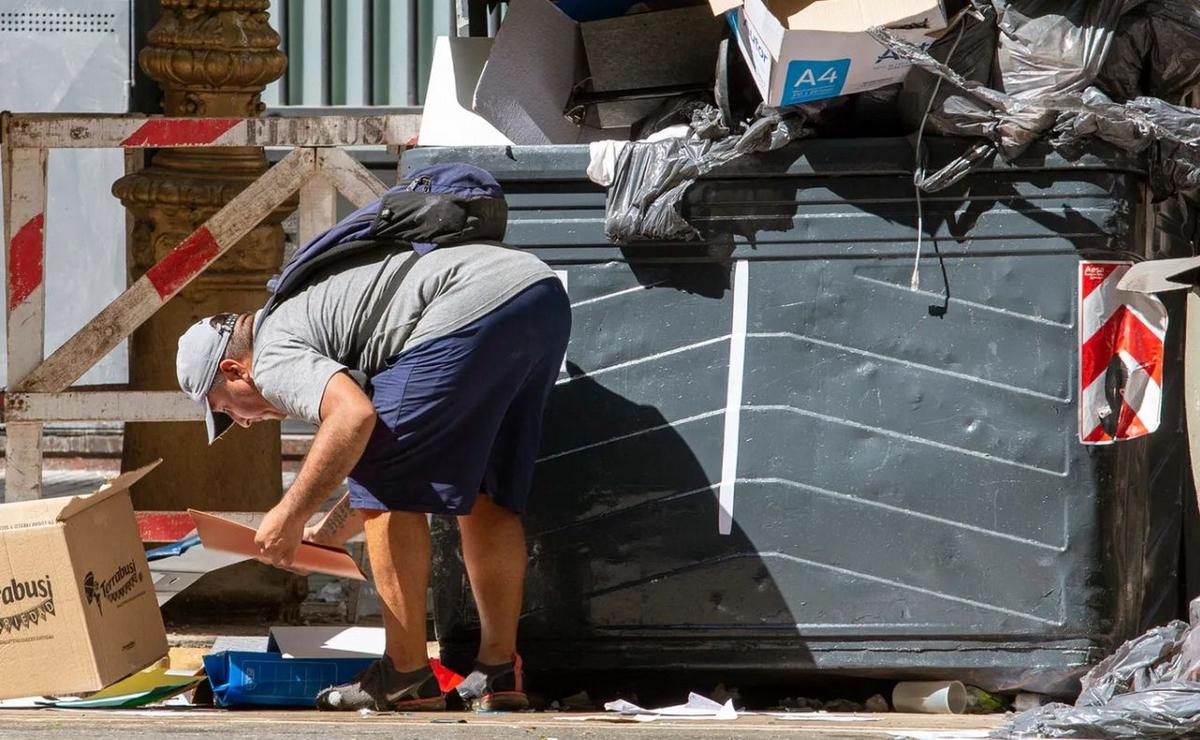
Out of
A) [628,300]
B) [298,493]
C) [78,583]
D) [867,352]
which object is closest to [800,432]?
[867,352]

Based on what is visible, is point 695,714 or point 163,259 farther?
point 163,259

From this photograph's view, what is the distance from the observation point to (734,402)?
374 cm

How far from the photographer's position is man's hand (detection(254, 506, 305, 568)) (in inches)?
138

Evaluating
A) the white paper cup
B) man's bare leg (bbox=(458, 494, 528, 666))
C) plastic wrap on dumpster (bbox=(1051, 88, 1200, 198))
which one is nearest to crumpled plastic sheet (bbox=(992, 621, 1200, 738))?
the white paper cup

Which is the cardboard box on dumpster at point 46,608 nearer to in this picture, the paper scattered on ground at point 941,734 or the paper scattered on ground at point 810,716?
the paper scattered on ground at point 810,716

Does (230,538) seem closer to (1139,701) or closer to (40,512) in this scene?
(40,512)

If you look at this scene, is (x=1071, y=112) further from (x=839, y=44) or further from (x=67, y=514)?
(x=67, y=514)

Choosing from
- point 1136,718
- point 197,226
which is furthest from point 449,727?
point 197,226

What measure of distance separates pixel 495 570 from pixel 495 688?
254 millimetres

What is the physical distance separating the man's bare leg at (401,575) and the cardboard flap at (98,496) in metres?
0.55

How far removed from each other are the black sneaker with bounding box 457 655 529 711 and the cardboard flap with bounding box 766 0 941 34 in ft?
4.90

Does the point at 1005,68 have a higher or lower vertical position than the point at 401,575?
higher

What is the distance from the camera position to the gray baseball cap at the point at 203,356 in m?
3.70

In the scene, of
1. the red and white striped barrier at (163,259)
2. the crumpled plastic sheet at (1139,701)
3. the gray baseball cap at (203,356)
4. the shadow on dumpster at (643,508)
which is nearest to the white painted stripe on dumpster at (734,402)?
the shadow on dumpster at (643,508)
